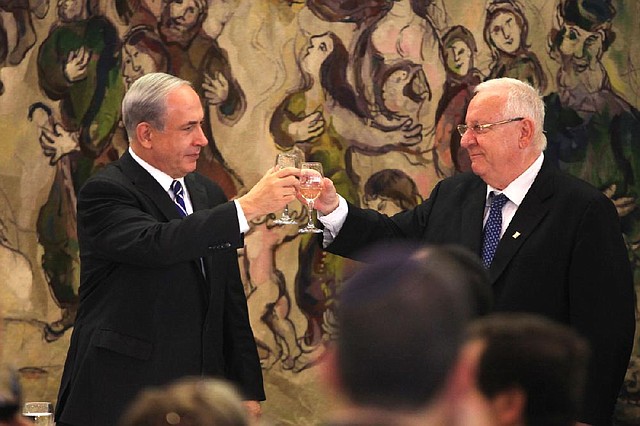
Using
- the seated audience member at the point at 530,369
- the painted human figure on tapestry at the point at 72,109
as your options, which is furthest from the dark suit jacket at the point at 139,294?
the seated audience member at the point at 530,369

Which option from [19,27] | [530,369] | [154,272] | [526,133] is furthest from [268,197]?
[19,27]

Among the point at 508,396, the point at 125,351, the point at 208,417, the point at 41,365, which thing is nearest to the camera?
the point at 208,417

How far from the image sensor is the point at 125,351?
15.0 feet

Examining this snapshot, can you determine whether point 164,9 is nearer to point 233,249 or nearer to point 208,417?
point 233,249

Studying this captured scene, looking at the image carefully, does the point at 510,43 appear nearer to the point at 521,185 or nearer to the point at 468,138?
the point at 468,138

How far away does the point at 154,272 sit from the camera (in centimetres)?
462

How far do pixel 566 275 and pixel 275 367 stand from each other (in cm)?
254

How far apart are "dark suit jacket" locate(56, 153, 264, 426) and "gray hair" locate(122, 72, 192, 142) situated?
21 cm

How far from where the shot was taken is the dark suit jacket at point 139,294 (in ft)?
14.8

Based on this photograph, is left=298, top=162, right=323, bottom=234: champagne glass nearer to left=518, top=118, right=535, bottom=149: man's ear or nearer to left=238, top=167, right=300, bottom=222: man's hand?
left=238, top=167, right=300, bottom=222: man's hand

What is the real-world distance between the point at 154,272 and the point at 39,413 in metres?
0.69

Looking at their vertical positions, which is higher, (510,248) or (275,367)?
(510,248)

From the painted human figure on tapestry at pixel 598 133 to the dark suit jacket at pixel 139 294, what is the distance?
2.86 meters

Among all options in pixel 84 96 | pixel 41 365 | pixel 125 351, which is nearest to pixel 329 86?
pixel 84 96
